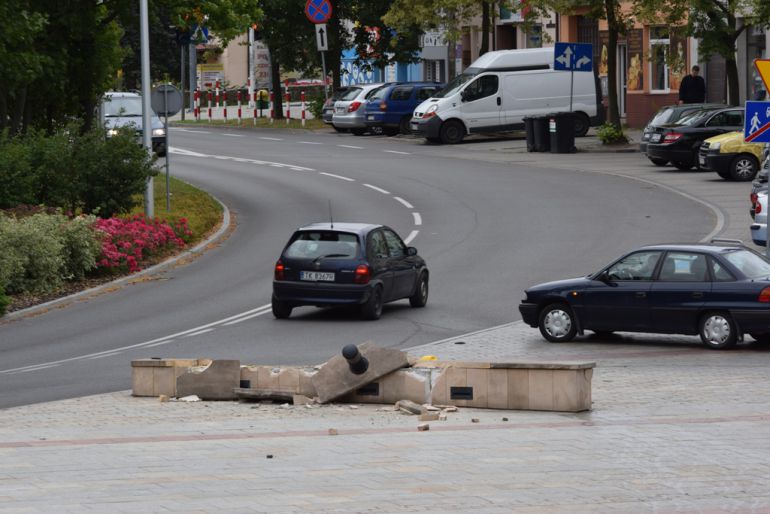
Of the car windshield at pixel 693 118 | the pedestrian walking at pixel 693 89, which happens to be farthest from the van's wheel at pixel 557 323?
the pedestrian walking at pixel 693 89

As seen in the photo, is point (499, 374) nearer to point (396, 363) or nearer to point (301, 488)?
point (396, 363)

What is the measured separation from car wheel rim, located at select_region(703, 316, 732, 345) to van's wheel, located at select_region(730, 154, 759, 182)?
19533 millimetres

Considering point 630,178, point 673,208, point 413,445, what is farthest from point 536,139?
point 413,445

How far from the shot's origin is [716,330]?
19031 millimetres

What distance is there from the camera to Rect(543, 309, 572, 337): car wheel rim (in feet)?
66.1

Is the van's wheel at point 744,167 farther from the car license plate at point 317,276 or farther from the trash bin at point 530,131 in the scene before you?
the car license plate at point 317,276

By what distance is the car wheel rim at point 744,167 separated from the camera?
1491 inches

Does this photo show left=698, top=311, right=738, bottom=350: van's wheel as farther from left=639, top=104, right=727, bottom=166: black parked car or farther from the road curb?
left=639, top=104, right=727, bottom=166: black parked car

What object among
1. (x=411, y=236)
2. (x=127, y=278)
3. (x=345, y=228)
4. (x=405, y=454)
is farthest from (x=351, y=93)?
(x=405, y=454)

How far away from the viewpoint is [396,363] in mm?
15414

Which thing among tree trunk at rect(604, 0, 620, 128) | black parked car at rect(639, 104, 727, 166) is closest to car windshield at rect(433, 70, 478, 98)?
tree trunk at rect(604, 0, 620, 128)

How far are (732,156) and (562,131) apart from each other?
9015 mm

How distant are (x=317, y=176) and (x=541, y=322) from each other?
22.1m

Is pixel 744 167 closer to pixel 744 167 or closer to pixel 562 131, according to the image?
pixel 744 167
